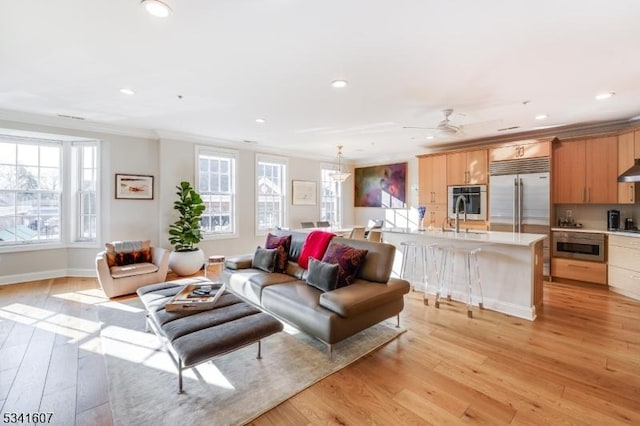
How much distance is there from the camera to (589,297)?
4.10 meters

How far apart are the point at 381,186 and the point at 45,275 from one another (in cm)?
733

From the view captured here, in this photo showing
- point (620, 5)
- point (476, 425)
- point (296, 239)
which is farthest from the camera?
point (296, 239)

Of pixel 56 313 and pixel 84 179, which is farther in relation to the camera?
pixel 84 179

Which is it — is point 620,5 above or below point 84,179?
above

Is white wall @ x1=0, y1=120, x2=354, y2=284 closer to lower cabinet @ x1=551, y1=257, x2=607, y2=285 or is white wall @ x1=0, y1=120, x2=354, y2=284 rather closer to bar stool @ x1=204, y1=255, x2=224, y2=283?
bar stool @ x1=204, y1=255, x2=224, y2=283

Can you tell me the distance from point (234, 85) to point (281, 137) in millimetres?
2550

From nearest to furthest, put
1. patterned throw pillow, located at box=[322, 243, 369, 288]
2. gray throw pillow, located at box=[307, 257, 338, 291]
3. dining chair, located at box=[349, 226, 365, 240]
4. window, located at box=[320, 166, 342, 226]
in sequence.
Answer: gray throw pillow, located at box=[307, 257, 338, 291] → patterned throw pillow, located at box=[322, 243, 369, 288] → dining chair, located at box=[349, 226, 365, 240] → window, located at box=[320, 166, 342, 226]

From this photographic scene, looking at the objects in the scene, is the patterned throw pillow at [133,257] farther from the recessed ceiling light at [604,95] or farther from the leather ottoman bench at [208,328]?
the recessed ceiling light at [604,95]

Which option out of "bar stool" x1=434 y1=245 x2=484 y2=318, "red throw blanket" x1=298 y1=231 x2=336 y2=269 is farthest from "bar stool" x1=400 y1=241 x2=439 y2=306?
"red throw blanket" x1=298 y1=231 x2=336 y2=269

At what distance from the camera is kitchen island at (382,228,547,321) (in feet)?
11.0

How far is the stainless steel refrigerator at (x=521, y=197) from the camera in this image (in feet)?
16.0

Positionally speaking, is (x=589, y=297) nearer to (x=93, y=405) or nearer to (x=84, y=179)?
(x=93, y=405)

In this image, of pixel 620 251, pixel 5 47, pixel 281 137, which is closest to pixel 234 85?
pixel 5 47

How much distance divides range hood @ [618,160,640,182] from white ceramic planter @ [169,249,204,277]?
22.2 feet
